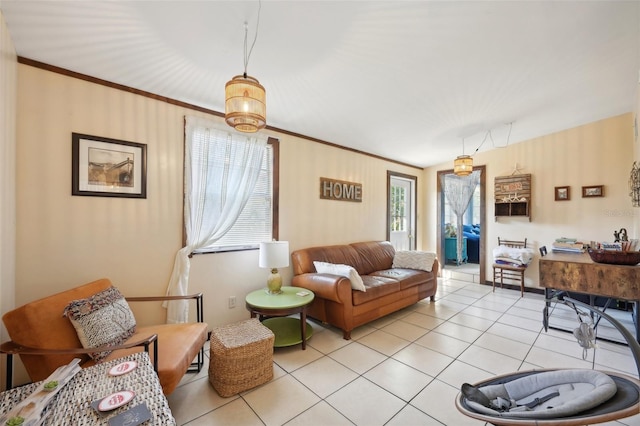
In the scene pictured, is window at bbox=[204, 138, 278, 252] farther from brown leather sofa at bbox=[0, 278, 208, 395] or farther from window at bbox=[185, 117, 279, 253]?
brown leather sofa at bbox=[0, 278, 208, 395]

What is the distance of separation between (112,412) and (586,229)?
5968 mm

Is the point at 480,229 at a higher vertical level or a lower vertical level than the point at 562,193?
lower

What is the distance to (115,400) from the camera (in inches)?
41.6

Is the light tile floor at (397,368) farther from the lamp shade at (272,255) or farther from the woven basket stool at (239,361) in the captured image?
the lamp shade at (272,255)

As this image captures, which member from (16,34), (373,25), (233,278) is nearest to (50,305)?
(233,278)

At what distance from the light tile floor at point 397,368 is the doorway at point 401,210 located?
2134mm

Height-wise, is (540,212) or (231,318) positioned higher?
(540,212)

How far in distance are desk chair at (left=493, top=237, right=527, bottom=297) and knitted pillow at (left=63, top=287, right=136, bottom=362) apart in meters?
5.29

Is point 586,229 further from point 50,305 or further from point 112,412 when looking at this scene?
point 50,305

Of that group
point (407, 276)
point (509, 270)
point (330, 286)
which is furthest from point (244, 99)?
point (509, 270)

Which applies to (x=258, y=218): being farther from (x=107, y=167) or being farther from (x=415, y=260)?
(x=415, y=260)

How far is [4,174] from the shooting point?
67.6 inches

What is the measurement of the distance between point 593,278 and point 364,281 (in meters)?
2.31

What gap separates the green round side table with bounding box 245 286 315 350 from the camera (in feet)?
8.30
